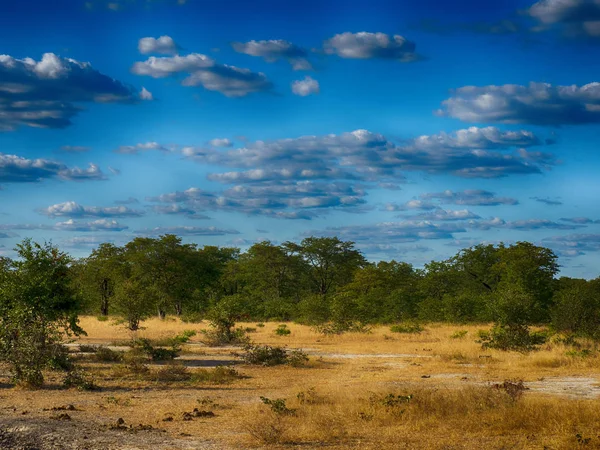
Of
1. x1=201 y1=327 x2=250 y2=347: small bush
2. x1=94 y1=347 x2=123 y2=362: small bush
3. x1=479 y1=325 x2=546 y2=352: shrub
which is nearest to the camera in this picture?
x1=94 y1=347 x2=123 y2=362: small bush

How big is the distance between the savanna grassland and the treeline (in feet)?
28.0

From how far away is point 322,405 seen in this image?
15648 millimetres

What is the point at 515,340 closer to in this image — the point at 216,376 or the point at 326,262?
the point at 216,376

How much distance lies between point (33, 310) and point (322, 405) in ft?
36.1

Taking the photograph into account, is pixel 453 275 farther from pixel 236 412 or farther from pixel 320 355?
pixel 236 412

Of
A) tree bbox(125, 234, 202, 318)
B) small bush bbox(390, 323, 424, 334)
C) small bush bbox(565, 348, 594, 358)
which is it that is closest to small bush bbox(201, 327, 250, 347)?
small bush bbox(390, 323, 424, 334)

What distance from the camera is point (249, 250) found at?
76938mm

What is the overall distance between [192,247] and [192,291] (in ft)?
26.7

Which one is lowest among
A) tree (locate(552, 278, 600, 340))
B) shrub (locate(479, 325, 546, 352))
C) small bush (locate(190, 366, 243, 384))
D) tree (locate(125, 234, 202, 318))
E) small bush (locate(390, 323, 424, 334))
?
small bush (locate(190, 366, 243, 384))

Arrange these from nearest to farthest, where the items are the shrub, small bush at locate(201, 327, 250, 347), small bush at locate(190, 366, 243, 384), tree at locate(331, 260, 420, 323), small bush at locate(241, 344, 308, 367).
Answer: small bush at locate(190, 366, 243, 384) < small bush at locate(241, 344, 308, 367) < the shrub < small bush at locate(201, 327, 250, 347) < tree at locate(331, 260, 420, 323)

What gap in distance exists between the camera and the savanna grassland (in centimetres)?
1226

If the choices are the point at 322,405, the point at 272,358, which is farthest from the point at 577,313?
the point at 322,405

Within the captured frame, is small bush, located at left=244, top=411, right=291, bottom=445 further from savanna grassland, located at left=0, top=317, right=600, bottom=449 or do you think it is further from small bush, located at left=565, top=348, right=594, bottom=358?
small bush, located at left=565, top=348, right=594, bottom=358

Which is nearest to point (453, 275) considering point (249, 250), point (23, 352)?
point (249, 250)
